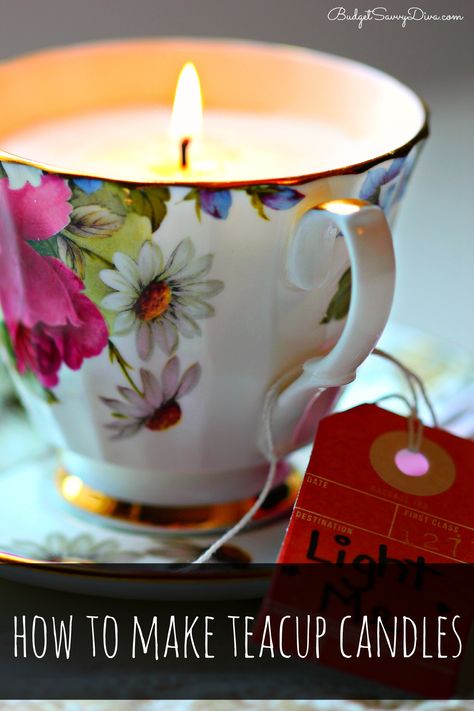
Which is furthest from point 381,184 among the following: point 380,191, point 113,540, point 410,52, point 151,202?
point 410,52

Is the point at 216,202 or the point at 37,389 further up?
the point at 216,202

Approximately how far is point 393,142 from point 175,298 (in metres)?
0.18

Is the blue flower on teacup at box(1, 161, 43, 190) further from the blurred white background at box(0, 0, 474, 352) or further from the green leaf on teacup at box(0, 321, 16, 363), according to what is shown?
the blurred white background at box(0, 0, 474, 352)

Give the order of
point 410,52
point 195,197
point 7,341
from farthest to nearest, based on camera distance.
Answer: point 410,52 → point 7,341 → point 195,197

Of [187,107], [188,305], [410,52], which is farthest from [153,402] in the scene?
[410,52]

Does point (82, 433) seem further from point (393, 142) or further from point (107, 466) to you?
point (393, 142)

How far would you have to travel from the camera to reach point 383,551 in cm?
41

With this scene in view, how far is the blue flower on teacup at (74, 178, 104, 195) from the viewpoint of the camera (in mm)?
409

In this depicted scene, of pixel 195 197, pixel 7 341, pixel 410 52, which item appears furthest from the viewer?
pixel 410 52

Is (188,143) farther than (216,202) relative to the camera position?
Yes

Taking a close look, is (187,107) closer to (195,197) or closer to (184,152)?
(184,152)

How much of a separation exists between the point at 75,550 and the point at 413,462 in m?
0.17

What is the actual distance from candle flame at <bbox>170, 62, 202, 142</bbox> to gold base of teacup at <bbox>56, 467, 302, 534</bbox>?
0.62 ft

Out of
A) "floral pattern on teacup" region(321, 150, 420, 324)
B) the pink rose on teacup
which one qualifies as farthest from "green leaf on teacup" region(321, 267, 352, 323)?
the pink rose on teacup
